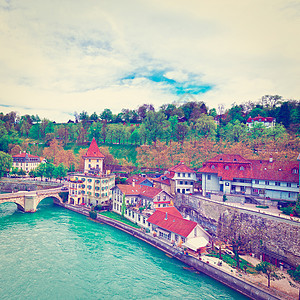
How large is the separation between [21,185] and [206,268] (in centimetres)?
7170

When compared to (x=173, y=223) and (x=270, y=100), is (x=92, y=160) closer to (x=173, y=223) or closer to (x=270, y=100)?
(x=173, y=223)

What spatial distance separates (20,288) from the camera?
26.1m

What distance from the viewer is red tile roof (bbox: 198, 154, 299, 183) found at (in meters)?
42.9

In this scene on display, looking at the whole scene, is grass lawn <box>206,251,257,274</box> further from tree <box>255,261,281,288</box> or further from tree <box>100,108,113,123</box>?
tree <box>100,108,113,123</box>

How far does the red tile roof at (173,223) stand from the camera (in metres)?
34.9

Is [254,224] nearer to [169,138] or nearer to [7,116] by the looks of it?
[169,138]

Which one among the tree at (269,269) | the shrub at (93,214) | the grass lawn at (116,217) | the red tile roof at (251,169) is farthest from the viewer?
the shrub at (93,214)

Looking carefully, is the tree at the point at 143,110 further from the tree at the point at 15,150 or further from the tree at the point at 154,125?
the tree at the point at 15,150

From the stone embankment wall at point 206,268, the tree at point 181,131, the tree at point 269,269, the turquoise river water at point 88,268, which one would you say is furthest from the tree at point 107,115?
the tree at point 269,269

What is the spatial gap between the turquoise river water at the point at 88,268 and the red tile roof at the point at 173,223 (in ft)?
12.7

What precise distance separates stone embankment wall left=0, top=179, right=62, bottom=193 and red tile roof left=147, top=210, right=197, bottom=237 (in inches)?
1797

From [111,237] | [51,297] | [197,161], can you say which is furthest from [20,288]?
[197,161]

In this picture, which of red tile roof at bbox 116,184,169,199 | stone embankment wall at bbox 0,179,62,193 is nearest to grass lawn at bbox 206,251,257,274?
red tile roof at bbox 116,184,169,199

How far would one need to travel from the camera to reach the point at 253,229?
112ft
